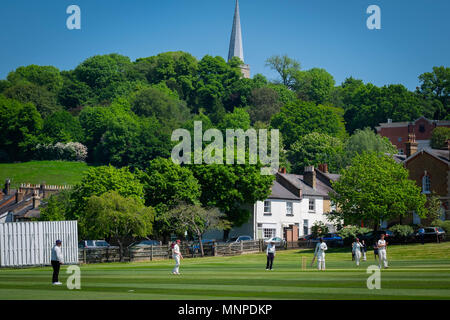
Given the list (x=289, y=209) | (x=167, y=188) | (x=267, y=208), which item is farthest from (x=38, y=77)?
(x=167, y=188)

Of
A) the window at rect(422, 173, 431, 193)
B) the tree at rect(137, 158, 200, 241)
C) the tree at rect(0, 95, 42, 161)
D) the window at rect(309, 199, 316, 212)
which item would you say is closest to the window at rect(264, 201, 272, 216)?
the window at rect(309, 199, 316, 212)

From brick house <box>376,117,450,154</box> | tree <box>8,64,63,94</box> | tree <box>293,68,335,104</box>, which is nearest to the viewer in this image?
brick house <box>376,117,450,154</box>

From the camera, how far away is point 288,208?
78188 mm

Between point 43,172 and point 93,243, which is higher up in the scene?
point 43,172

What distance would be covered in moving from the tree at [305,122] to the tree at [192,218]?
206 feet

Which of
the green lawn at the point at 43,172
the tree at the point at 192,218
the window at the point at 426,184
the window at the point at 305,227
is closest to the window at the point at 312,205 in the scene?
the window at the point at 305,227

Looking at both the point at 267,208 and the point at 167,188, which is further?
the point at 267,208

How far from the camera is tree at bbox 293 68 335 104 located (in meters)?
166

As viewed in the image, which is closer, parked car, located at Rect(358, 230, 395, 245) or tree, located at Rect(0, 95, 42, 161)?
parked car, located at Rect(358, 230, 395, 245)

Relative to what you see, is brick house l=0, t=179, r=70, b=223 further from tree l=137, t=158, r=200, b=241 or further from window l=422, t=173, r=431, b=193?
window l=422, t=173, r=431, b=193

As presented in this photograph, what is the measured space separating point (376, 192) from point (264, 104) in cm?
9424

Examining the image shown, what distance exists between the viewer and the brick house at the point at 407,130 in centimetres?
12425

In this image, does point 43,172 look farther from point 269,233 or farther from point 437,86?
point 437,86

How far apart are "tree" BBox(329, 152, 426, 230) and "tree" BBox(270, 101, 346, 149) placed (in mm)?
60166
